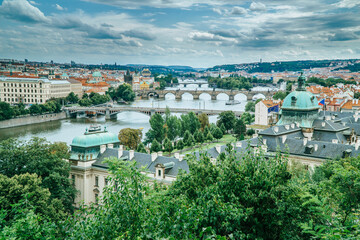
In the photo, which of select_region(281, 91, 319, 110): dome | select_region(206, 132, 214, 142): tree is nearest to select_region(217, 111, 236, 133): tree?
select_region(206, 132, 214, 142): tree

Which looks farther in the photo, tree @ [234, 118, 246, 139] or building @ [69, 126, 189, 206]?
tree @ [234, 118, 246, 139]

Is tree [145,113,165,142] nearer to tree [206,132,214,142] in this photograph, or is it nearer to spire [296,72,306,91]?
tree [206,132,214,142]

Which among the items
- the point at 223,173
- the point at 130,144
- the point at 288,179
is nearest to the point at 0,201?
the point at 223,173

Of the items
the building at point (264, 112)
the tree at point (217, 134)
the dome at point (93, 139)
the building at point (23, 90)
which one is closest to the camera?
the dome at point (93, 139)

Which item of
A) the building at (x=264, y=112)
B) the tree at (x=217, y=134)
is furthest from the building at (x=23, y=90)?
the tree at (x=217, y=134)

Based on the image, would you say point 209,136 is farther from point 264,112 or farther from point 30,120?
point 30,120

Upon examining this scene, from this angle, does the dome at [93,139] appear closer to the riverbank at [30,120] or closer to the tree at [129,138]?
the tree at [129,138]

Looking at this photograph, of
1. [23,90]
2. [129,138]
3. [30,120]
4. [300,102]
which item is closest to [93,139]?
[129,138]
